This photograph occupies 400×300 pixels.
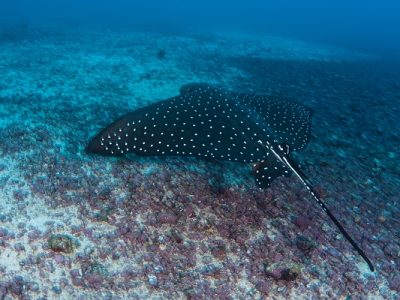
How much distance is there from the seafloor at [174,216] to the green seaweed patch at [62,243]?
0.01m

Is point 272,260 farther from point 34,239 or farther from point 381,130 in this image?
point 381,130

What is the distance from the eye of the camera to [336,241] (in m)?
3.92

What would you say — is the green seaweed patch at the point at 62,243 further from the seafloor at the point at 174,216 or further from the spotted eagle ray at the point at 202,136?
the spotted eagle ray at the point at 202,136

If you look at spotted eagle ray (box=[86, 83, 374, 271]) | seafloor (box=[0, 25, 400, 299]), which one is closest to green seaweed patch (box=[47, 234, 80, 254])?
seafloor (box=[0, 25, 400, 299])

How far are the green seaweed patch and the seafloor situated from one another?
1 cm

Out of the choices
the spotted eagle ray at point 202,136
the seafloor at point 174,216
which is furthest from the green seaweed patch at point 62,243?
the spotted eagle ray at point 202,136

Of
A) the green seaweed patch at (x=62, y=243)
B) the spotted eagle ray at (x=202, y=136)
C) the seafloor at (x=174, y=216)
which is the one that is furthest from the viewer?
the spotted eagle ray at (x=202, y=136)

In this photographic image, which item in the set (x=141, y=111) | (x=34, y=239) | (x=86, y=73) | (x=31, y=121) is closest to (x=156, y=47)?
(x=86, y=73)

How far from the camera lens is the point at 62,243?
3.45 meters

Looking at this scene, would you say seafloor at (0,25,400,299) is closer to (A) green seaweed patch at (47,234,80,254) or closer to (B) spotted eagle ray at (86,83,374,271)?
(A) green seaweed patch at (47,234,80,254)

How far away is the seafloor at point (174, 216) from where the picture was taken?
326 centimetres

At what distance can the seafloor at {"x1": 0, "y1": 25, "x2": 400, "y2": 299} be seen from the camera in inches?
128

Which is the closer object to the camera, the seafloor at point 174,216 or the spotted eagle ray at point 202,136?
the seafloor at point 174,216

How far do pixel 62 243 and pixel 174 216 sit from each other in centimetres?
132
